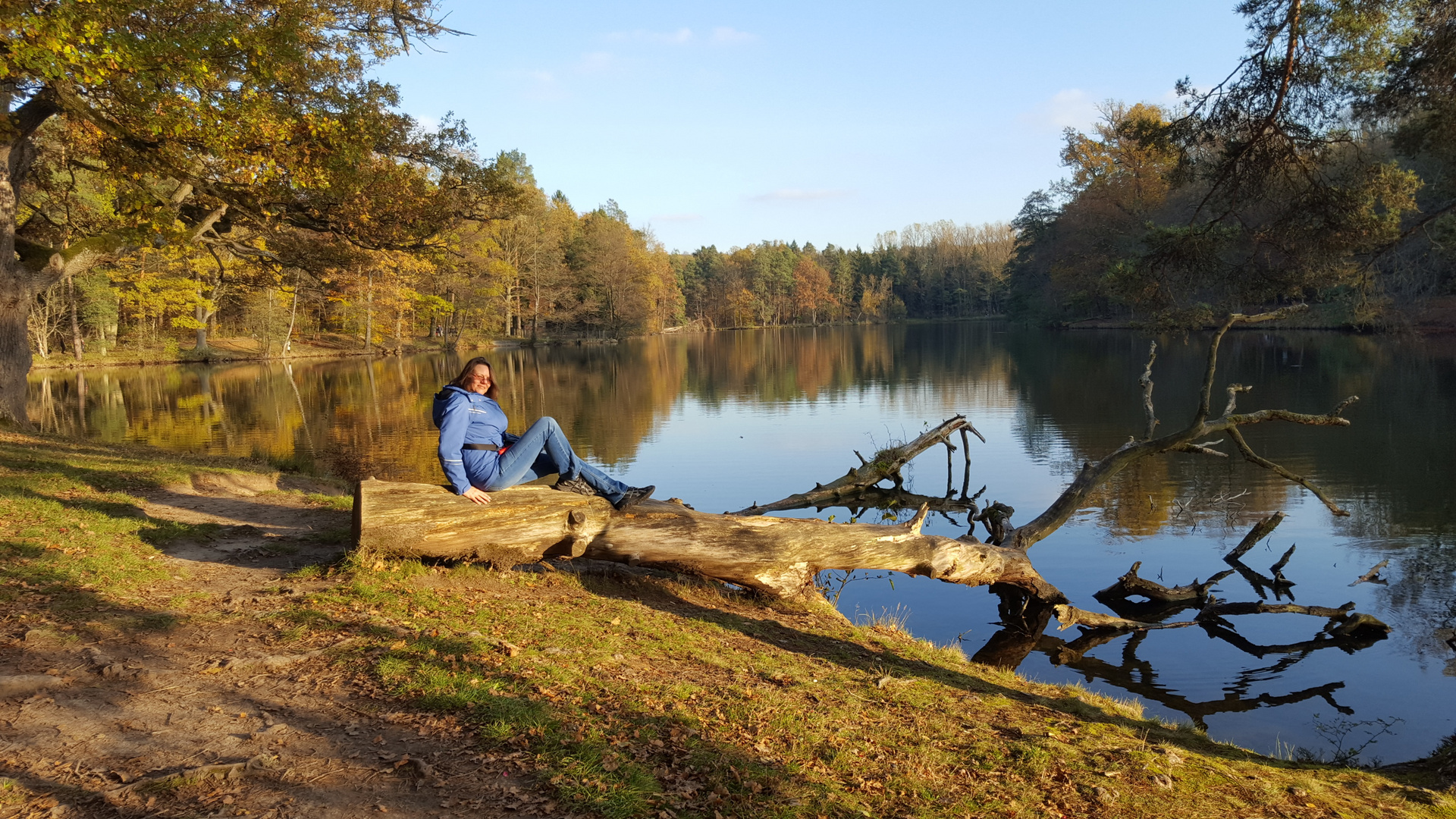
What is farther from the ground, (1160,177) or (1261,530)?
(1160,177)

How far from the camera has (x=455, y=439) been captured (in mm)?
6602

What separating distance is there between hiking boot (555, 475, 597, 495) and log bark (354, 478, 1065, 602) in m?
0.13

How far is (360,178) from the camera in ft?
41.5

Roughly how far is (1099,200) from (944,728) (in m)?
58.6

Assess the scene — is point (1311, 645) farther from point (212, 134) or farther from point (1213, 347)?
point (212, 134)

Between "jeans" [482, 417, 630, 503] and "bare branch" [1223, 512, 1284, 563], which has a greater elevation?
"jeans" [482, 417, 630, 503]

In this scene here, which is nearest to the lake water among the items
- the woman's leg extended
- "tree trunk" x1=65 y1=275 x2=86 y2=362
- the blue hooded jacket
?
"tree trunk" x1=65 y1=275 x2=86 y2=362

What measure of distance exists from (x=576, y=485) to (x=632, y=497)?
0.47 m

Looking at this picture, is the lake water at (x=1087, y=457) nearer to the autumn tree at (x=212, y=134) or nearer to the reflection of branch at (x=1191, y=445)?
the reflection of branch at (x=1191, y=445)

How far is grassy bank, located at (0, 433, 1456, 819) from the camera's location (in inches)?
143

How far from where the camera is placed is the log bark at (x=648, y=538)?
6.37 m

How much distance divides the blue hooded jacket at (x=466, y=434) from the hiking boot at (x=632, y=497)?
1.01m

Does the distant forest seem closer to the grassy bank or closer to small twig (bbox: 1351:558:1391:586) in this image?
small twig (bbox: 1351:558:1391:586)

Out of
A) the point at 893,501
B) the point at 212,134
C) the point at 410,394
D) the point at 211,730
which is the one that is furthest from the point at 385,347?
the point at 211,730
